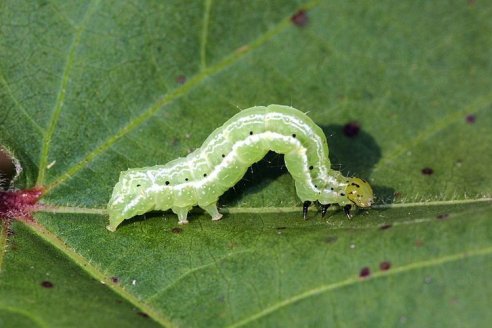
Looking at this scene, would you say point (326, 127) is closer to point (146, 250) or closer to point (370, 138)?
point (370, 138)

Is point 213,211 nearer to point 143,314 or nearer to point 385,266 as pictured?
point 143,314

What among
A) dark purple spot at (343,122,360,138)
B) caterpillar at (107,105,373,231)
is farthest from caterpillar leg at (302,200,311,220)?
dark purple spot at (343,122,360,138)

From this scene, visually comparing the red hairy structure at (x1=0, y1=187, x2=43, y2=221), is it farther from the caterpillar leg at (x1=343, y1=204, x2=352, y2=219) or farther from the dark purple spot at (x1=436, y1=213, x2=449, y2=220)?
the dark purple spot at (x1=436, y1=213, x2=449, y2=220)

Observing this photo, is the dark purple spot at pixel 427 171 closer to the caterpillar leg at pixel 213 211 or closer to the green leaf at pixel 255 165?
the green leaf at pixel 255 165

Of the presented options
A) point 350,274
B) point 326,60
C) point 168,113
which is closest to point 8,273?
point 168,113

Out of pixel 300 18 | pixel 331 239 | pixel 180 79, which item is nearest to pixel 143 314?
pixel 331 239
